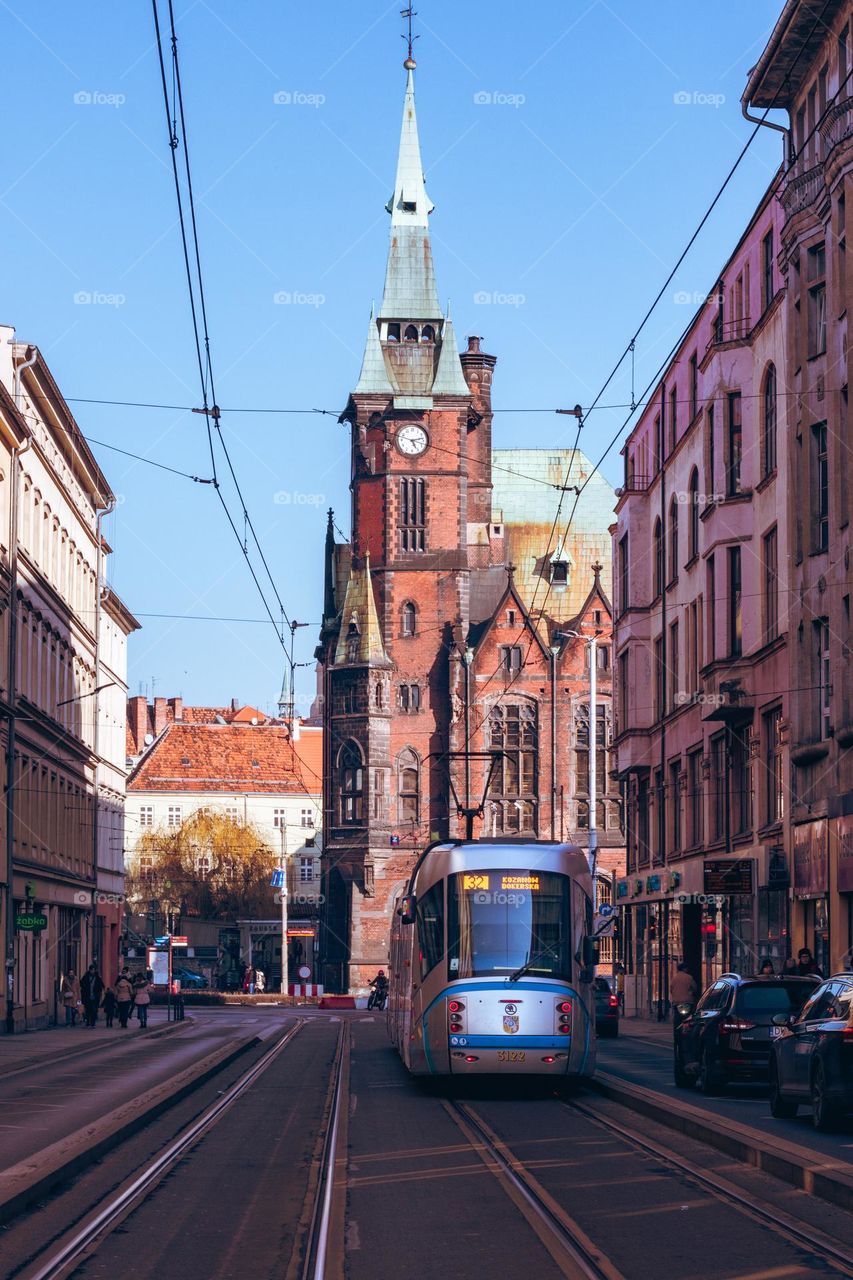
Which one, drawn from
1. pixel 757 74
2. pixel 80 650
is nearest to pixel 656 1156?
pixel 757 74

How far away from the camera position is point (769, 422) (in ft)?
132

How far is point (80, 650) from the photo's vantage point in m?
62.6

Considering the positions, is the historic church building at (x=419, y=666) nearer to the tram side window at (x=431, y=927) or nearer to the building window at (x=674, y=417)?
the building window at (x=674, y=417)

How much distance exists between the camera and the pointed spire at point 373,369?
3824 inches

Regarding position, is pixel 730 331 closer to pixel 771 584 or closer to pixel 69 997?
pixel 771 584

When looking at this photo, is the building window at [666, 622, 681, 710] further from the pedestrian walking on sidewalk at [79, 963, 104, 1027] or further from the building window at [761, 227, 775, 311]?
the pedestrian walking on sidewalk at [79, 963, 104, 1027]

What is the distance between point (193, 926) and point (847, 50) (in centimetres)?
7734

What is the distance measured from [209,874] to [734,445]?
6493 centimetres

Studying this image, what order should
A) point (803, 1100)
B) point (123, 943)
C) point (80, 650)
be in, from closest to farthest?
point (803, 1100) < point (80, 650) < point (123, 943)

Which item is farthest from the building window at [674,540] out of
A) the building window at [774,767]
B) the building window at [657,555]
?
the building window at [774,767]

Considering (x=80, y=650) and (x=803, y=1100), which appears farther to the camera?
(x=80, y=650)

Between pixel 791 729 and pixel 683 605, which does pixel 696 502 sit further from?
pixel 791 729

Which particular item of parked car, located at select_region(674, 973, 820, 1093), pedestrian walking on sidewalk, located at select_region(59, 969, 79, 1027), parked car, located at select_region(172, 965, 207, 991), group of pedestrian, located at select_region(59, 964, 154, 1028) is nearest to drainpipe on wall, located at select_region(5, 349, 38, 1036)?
group of pedestrian, located at select_region(59, 964, 154, 1028)

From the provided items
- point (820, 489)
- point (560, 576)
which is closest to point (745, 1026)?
point (820, 489)
